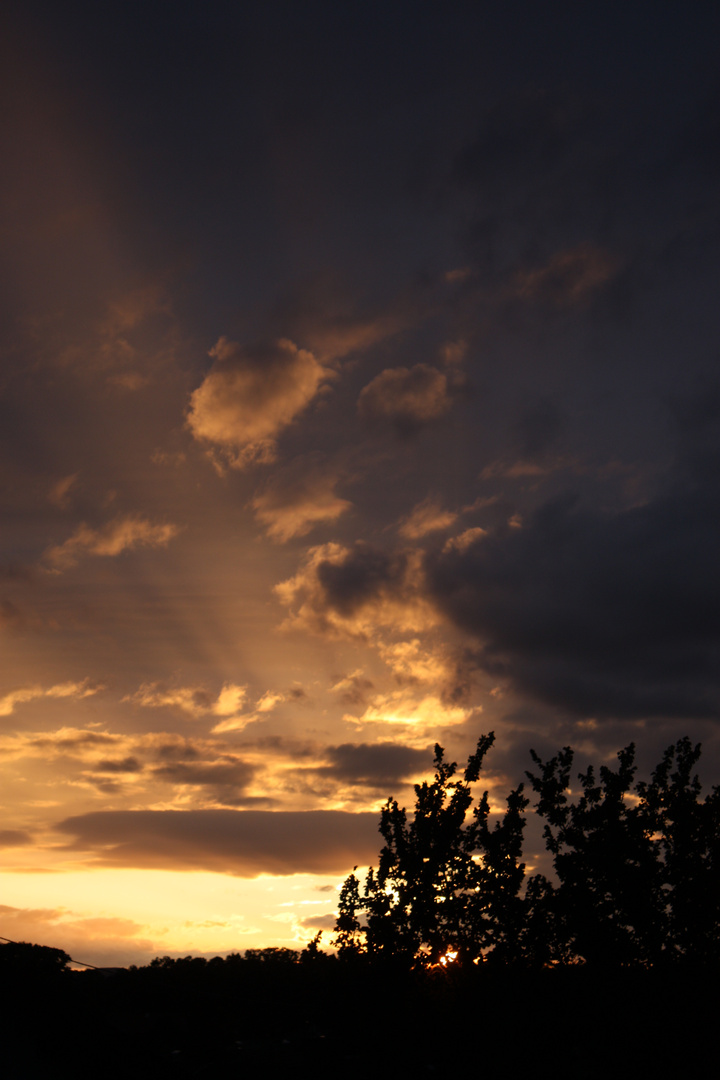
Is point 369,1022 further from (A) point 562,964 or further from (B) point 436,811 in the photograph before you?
(B) point 436,811

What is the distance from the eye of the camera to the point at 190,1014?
28.6m

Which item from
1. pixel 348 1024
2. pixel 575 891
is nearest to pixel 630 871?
pixel 575 891

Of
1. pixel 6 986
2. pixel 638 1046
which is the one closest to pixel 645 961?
pixel 638 1046

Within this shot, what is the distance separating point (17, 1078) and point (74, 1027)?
308 cm

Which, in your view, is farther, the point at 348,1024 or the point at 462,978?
the point at 462,978

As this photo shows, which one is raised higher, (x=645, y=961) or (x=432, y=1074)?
(x=645, y=961)

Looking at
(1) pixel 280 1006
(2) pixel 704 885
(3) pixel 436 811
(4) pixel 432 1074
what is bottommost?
(4) pixel 432 1074

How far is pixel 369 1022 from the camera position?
29688mm

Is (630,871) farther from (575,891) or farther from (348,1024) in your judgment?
(348,1024)

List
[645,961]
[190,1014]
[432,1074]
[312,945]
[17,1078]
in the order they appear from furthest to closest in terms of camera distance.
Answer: [312,945], [645,961], [190,1014], [432,1074], [17,1078]

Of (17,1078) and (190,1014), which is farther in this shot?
(190,1014)

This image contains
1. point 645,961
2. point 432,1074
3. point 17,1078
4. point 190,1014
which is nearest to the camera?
point 17,1078

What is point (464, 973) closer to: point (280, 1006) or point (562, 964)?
point (562, 964)

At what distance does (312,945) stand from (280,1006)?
1701 cm
